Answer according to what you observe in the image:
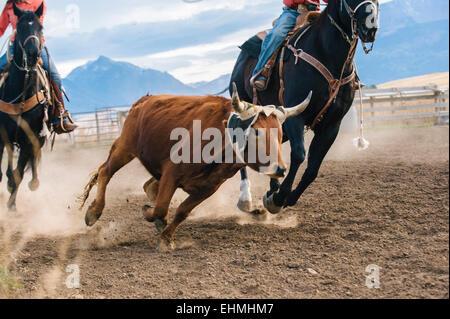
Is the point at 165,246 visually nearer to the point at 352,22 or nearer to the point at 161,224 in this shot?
the point at 161,224

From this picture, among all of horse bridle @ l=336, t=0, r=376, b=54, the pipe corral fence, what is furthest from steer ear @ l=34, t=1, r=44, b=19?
the pipe corral fence

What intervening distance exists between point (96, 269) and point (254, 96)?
8.69 feet

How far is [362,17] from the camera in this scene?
15.3 feet

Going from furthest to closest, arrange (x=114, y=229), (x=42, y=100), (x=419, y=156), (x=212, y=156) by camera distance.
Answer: (x=419, y=156), (x=42, y=100), (x=114, y=229), (x=212, y=156)

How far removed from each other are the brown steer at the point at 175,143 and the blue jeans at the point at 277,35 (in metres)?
0.97

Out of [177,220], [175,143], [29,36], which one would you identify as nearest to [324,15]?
[175,143]

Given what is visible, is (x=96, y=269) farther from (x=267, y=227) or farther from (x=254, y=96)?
(x=254, y=96)

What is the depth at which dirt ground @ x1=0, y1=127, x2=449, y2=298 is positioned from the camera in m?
3.50

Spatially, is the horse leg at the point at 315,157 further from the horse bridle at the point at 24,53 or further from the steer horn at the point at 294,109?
the horse bridle at the point at 24,53

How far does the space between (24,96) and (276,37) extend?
10.8 feet

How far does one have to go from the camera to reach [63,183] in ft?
31.6

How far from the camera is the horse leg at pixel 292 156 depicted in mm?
4910

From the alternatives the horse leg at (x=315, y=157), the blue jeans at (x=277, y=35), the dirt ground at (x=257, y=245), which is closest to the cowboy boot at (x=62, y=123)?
the dirt ground at (x=257, y=245)
